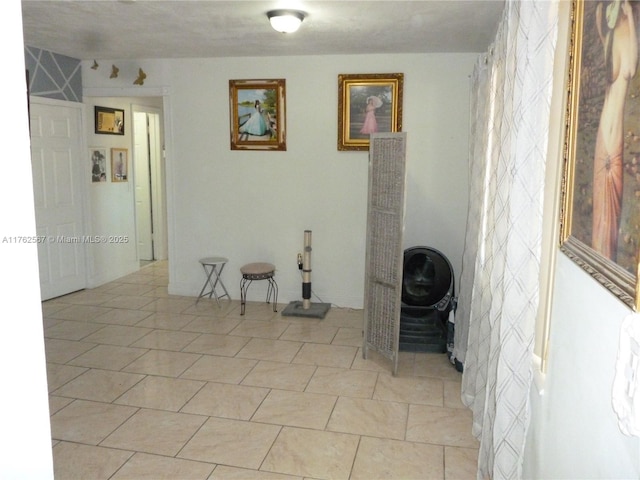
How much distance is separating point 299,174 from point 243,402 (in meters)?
2.67

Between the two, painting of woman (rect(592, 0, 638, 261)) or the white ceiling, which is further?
the white ceiling

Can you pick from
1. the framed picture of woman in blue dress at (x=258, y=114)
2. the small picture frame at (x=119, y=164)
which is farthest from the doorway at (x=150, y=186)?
the framed picture of woman in blue dress at (x=258, y=114)

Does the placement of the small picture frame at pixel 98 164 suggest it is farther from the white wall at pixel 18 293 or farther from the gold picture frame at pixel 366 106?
the white wall at pixel 18 293

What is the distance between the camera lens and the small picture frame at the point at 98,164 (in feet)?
19.8

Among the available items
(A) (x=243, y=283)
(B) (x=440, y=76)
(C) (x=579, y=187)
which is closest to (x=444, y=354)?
(A) (x=243, y=283)

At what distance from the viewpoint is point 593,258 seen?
1.35 m

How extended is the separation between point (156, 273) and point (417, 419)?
463 centimetres

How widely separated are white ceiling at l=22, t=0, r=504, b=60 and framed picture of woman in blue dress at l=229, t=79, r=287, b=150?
1.05 ft

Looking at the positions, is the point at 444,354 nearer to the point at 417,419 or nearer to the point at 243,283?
the point at 417,419

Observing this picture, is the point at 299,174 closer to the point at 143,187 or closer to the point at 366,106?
the point at 366,106

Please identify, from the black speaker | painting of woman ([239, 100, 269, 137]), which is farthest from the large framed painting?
painting of woman ([239, 100, 269, 137])

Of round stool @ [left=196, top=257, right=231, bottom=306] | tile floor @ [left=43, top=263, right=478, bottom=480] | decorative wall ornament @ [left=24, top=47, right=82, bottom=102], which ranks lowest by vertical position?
tile floor @ [left=43, top=263, right=478, bottom=480]

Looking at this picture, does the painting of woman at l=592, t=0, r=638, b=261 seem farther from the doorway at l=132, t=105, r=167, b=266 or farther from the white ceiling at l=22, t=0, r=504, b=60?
the doorway at l=132, t=105, r=167, b=266

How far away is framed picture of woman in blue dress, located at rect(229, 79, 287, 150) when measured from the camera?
17.6 ft
